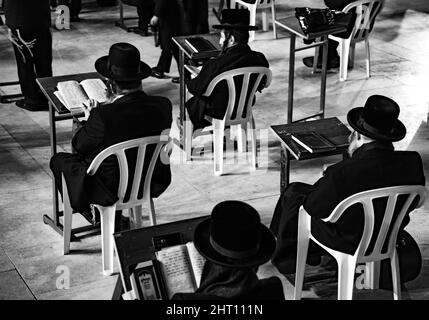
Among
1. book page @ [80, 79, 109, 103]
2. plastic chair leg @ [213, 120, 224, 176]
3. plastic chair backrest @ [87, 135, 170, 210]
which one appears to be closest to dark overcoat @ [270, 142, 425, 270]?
plastic chair backrest @ [87, 135, 170, 210]

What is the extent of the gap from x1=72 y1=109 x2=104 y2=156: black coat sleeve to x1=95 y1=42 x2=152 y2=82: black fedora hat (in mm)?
252

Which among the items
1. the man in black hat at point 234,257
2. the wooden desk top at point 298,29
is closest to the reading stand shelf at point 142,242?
the man in black hat at point 234,257

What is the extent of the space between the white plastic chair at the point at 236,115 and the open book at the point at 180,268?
7.94 ft

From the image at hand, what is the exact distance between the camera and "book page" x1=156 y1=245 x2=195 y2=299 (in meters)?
3.94

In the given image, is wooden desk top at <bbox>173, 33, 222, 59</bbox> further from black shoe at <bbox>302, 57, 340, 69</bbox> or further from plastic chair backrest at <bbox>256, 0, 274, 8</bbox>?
plastic chair backrest at <bbox>256, 0, 274, 8</bbox>

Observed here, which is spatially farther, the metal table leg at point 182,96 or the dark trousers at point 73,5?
the dark trousers at point 73,5

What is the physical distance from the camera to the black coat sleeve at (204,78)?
6320 millimetres

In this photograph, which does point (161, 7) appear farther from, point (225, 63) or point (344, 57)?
point (225, 63)

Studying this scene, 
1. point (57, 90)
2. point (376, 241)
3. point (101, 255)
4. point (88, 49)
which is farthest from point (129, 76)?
point (88, 49)

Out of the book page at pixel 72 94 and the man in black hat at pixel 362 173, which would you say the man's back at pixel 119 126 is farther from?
the man in black hat at pixel 362 173

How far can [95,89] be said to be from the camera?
5.67 meters

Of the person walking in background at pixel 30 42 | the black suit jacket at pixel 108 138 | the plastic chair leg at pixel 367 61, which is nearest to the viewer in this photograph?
the black suit jacket at pixel 108 138

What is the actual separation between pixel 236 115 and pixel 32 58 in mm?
2192

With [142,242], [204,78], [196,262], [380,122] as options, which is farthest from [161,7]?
[196,262]
